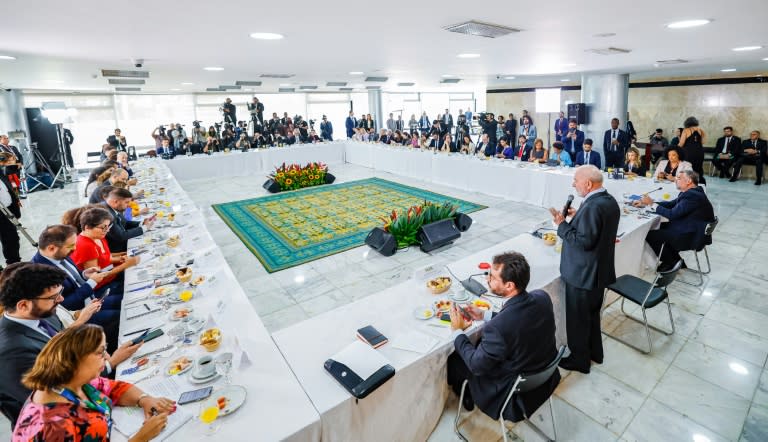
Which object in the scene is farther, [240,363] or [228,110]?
[228,110]

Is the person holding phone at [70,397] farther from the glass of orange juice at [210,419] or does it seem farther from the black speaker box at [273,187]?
the black speaker box at [273,187]

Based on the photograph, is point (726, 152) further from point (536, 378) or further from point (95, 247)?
point (95, 247)

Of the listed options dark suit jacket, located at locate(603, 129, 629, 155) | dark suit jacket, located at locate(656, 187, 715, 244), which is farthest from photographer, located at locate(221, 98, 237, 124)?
dark suit jacket, located at locate(656, 187, 715, 244)

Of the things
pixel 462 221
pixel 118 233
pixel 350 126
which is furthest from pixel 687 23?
pixel 350 126

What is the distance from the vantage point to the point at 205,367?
6.27 feet

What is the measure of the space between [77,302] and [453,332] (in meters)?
2.64

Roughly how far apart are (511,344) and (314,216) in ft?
17.4

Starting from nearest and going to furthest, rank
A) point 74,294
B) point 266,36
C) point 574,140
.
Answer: point 74,294, point 266,36, point 574,140

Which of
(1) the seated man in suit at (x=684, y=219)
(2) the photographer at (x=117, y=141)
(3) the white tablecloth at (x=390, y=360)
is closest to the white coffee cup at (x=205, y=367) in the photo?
(3) the white tablecloth at (x=390, y=360)

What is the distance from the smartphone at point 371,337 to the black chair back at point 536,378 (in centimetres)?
74

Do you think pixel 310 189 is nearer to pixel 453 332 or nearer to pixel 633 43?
pixel 633 43

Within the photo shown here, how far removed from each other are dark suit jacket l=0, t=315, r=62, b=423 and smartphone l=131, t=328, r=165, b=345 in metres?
0.47

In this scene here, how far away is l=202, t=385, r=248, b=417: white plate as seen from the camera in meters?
1.67

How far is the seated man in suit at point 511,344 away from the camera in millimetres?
1862
